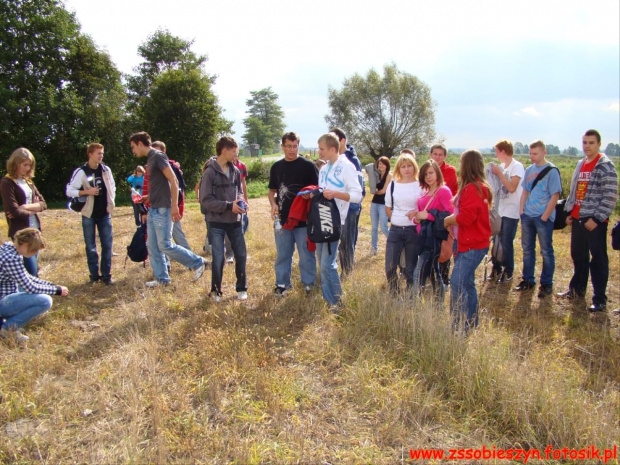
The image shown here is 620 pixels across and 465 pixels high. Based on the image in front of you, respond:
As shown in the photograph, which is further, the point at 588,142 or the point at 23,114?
the point at 23,114

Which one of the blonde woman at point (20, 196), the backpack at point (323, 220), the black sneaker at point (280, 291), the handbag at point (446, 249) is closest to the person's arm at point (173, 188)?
the blonde woman at point (20, 196)

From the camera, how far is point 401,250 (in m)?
4.72

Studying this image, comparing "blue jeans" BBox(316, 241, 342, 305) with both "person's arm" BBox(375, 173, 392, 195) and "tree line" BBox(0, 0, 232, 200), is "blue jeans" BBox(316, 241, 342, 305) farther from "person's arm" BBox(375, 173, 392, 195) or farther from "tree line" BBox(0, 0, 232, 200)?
"tree line" BBox(0, 0, 232, 200)

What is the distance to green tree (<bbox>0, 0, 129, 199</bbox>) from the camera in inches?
816

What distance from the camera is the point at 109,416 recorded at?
269 centimetres

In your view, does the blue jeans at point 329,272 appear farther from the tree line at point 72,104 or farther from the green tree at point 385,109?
the green tree at point 385,109

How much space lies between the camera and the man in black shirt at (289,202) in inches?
188

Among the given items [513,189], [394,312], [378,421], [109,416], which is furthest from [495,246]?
[109,416]

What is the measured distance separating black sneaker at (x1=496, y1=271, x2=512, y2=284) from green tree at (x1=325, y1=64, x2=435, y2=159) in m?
41.6

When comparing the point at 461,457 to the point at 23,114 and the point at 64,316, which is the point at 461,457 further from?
the point at 23,114

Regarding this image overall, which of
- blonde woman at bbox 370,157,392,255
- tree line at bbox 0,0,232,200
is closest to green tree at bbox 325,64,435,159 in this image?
tree line at bbox 0,0,232,200

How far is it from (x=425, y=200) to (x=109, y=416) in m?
3.68

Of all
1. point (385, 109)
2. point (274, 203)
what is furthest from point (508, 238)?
point (385, 109)

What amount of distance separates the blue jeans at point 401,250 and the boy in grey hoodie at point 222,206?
1.84m
